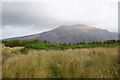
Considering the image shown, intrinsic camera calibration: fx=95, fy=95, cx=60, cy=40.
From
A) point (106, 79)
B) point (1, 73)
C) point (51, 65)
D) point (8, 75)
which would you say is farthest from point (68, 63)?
point (1, 73)

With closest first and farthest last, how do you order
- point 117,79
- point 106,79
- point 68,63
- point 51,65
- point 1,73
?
point 106,79 < point 117,79 < point 1,73 < point 68,63 < point 51,65

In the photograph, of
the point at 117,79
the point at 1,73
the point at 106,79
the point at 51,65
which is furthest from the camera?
the point at 51,65

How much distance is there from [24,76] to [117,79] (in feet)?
6.17

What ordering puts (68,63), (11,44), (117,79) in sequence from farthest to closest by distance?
(11,44), (68,63), (117,79)

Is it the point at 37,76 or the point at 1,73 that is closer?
the point at 37,76

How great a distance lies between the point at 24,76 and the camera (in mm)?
1900

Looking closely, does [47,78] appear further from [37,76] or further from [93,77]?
[93,77]

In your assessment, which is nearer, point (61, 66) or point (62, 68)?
point (62, 68)

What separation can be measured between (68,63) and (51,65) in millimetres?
638

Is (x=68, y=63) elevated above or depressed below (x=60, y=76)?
above

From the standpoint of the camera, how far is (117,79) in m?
1.94

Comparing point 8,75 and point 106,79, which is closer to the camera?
point 106,79

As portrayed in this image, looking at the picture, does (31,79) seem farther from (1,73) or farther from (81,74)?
(81,74)

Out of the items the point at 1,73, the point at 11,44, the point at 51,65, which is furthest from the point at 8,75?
the point at 11,44
